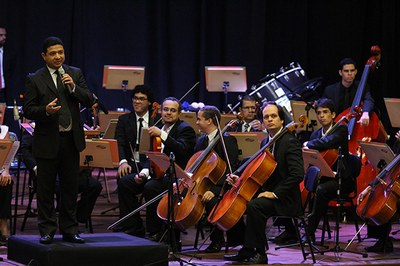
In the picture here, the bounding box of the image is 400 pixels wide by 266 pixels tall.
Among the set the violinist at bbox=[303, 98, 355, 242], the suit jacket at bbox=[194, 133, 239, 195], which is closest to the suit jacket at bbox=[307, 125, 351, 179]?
the violinist at bbox=[303, 98, 355, 242]

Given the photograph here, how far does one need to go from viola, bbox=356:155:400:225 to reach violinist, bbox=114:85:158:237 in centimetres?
192

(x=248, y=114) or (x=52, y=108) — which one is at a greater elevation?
(x=52, y=108)

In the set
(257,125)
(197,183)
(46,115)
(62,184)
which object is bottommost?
(197,183)

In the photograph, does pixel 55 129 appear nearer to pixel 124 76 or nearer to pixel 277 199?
pixel 277 199

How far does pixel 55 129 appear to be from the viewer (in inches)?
215

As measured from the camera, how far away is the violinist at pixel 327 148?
7.04 m

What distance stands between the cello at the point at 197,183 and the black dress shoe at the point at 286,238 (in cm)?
99

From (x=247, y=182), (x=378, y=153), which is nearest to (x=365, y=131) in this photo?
(x=378, y=153)

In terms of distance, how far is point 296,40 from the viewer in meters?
11.5

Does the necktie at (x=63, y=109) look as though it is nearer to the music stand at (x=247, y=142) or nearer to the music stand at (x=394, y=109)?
the music stand at (x=247, y=142)

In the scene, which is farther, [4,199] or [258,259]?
[4,199]

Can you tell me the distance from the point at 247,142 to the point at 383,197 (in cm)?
140

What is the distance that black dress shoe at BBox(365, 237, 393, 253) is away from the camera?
6.85 meters

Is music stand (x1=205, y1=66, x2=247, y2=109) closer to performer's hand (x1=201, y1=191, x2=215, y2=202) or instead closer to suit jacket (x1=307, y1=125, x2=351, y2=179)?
→ suit jacket (x1=307, y1=125, x2=351, y2=179)
